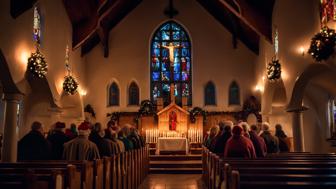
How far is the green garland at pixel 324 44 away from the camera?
291 inches

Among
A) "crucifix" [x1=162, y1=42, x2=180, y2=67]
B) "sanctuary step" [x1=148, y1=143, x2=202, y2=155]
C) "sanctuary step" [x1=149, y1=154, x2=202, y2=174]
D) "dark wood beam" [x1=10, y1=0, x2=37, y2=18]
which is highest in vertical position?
"crucifix" [x1=162, y1=42, x2=180, y2=67]

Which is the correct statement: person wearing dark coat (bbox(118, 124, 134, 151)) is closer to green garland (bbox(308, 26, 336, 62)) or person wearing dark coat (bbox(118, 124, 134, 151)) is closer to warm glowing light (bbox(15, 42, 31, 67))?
warm glowing light (bbox(15, 42, 31, 67))

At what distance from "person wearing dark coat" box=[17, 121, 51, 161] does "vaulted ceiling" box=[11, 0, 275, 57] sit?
147 inches

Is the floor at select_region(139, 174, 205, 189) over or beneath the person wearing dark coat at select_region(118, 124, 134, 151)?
beneath

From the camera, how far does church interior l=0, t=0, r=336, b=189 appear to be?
6185mm

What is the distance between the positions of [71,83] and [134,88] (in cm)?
482

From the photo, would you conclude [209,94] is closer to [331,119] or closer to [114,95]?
[114,95]

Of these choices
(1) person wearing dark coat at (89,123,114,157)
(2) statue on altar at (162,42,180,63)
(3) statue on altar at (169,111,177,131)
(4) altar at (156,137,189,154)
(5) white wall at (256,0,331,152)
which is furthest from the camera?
(2) statue on altar at (162,42,180,63)

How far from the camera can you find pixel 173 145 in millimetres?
15047

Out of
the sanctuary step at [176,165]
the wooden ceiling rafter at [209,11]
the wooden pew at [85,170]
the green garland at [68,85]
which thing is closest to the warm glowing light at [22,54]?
the green garland at [68,85]

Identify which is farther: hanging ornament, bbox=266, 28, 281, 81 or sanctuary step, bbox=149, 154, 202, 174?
sanctuary step, bbox=149, 154, 202, 174

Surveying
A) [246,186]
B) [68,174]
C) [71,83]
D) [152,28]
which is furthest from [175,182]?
[152,28]

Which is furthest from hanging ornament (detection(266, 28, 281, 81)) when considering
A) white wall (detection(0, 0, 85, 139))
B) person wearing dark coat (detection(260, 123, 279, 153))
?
white wall (detection(0, 0, 85, 139))

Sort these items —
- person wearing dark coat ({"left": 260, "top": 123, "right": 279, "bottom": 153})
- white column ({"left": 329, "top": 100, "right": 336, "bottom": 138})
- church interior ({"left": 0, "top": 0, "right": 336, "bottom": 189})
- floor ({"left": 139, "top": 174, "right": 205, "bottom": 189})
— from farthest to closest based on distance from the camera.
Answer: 1. white column ({"left": 329, "top": 100, "right": 336, "bottom": 138})
2. floor ({"left": 139, "top": 174, "right": 205, "bottom": 189})
3. person wearing dark coat ({"left": 260, "top": 123, "right": 279, "bottom": 153})
4. church interior ({"left": 0, "top": 0, "right": 336, "bottom": 189})
